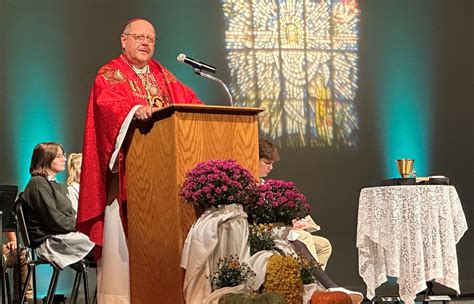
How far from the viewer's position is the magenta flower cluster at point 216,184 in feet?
11.0

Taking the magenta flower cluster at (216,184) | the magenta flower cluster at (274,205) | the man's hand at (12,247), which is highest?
the magenta flower cluster at (216,184)

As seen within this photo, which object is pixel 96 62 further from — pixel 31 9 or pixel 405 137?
pixel 405 137

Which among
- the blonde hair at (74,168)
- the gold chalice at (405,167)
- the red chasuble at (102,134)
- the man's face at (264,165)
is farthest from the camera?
the blonde hair at (74,168)

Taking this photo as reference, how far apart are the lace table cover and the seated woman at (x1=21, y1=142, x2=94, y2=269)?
204cm

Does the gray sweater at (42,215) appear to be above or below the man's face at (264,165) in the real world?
below

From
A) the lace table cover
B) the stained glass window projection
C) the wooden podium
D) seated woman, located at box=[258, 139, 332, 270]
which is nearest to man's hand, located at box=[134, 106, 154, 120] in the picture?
the wooden podium

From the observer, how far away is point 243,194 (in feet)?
11.4

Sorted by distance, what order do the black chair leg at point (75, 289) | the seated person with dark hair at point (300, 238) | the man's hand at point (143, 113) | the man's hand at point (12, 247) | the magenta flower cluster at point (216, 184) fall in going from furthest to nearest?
the man's hand at point (12, 247)
the black chair leg at point (75, 289)
the seated person with dark hair at point (300, 238)
the man's hand at point (143, 113)
the magenta flower cluster at point (216, 184)

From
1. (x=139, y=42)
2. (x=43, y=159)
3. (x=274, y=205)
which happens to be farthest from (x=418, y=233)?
(x=43, y=159)

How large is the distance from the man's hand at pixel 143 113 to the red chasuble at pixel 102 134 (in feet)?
0.26

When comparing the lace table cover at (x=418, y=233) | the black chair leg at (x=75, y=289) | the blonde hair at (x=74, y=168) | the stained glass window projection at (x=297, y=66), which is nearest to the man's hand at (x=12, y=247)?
the blonde hair at (x=74, y=168)

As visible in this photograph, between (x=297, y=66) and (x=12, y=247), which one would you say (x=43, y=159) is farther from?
(x=297, y=66)

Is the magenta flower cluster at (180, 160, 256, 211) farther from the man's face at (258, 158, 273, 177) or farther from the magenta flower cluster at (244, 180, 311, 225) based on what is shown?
the man's face at (258, 158, 273, 177)

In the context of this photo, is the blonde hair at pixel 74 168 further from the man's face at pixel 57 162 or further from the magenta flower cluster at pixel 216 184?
the magenta flower cluster at pixel 216 184
